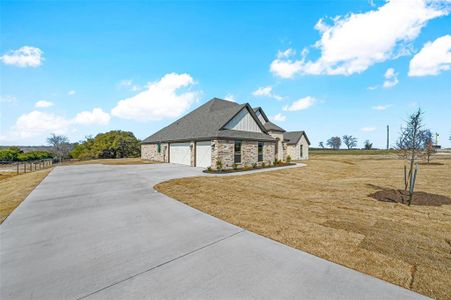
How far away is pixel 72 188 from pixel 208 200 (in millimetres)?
7058

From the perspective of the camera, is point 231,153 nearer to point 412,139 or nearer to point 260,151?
point 260,151

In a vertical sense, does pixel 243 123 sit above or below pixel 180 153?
above

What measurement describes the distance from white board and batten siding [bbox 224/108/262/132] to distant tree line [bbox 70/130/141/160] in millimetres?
27944

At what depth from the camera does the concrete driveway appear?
2.63 metres

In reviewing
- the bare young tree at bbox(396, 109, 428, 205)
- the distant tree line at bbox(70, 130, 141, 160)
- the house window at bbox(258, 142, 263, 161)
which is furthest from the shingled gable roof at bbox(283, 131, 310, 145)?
the distant tree line at bbox(70, 130, 141, 160)

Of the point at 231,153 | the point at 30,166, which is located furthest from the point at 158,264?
the point at 30,166

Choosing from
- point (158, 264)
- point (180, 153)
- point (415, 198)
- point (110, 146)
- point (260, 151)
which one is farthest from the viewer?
point (110, 146)

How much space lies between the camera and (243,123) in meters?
20.3

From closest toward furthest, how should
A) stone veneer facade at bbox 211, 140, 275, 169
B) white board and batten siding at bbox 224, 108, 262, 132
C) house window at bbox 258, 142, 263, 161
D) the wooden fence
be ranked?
stone veneer facade at bbox 211, 140, 275, 169
white board and batten siding at bbox 224, 108, 262, 132
house window at bbox 258, 142, 263, 161
the wooden fence

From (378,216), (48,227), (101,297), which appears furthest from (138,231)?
(378,216)

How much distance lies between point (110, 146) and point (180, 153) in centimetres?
2255

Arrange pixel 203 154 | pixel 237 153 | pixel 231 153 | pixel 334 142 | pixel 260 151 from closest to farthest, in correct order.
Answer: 1. pixel 231 153
2. pixel 237 153
3. pixel 203 154
4. pixel 260 151
5. pixel 334 142

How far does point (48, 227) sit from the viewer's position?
4.88 metres

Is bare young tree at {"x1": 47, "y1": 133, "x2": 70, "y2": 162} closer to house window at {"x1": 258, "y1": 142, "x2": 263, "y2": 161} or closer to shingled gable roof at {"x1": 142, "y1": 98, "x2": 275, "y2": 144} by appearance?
shingled gable roof at {"x1": 142, "y1": 98, "x2": 275, "y2": 144}
